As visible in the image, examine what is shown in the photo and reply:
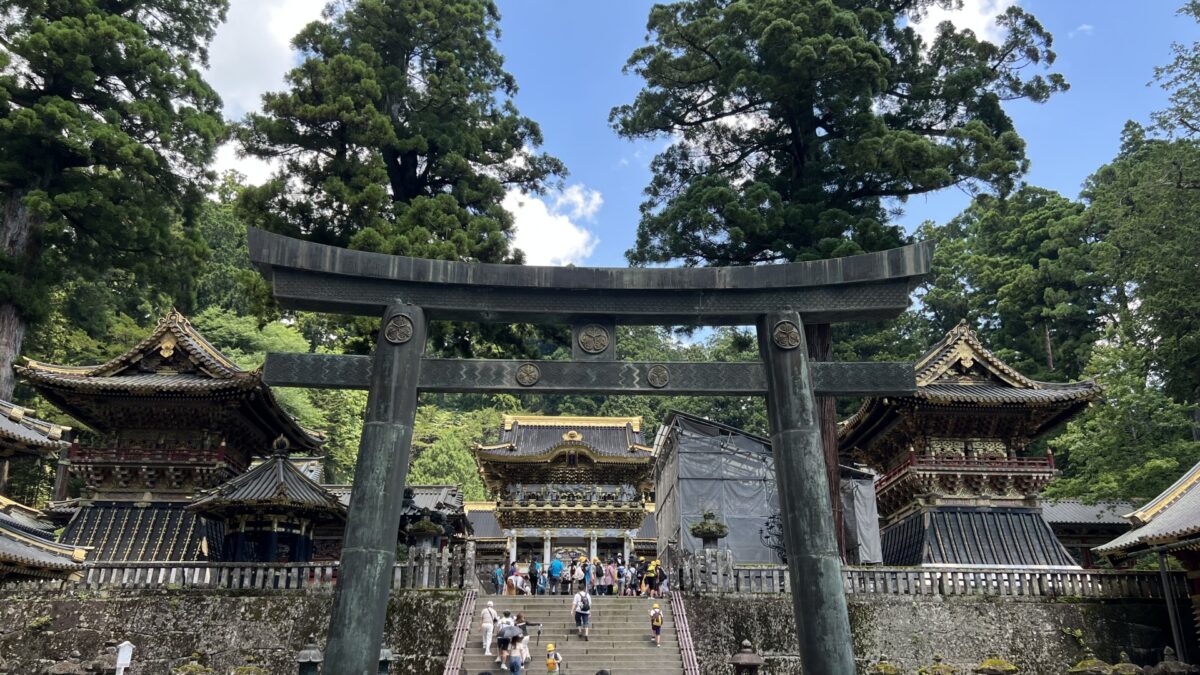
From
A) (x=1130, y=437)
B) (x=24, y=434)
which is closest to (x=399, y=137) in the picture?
(x=24, y=434)

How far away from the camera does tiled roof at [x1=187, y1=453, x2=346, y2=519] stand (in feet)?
53.8

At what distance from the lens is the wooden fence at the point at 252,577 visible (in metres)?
15.6

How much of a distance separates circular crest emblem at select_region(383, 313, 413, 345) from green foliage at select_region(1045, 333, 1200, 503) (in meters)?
20.4

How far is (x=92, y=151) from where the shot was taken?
20266 mm

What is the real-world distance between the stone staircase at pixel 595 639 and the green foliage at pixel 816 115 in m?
8.43

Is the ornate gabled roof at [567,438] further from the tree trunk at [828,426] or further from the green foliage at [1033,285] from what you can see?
the green foliage at [1033,285]

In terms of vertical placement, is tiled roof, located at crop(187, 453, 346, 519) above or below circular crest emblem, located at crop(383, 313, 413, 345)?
below

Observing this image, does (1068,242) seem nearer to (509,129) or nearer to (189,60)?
(509,129)

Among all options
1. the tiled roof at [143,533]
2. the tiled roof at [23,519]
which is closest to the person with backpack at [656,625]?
the tiled roof at [143,533]

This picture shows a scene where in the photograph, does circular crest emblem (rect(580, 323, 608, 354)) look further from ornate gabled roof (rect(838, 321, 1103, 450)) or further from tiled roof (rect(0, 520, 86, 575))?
ornate gabled roof (rect(838, 321, 1103, 450))

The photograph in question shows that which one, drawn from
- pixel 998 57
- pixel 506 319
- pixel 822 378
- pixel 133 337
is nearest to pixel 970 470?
pixel 998 57

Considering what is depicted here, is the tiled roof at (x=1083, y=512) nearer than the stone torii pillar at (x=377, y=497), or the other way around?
the stone torii pillar at (x=377, y=497)

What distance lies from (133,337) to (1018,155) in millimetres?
29162

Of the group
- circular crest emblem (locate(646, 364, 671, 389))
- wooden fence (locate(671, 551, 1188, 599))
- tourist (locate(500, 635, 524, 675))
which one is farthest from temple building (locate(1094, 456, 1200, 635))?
tourist (locate(500, 635, 524, 675))
